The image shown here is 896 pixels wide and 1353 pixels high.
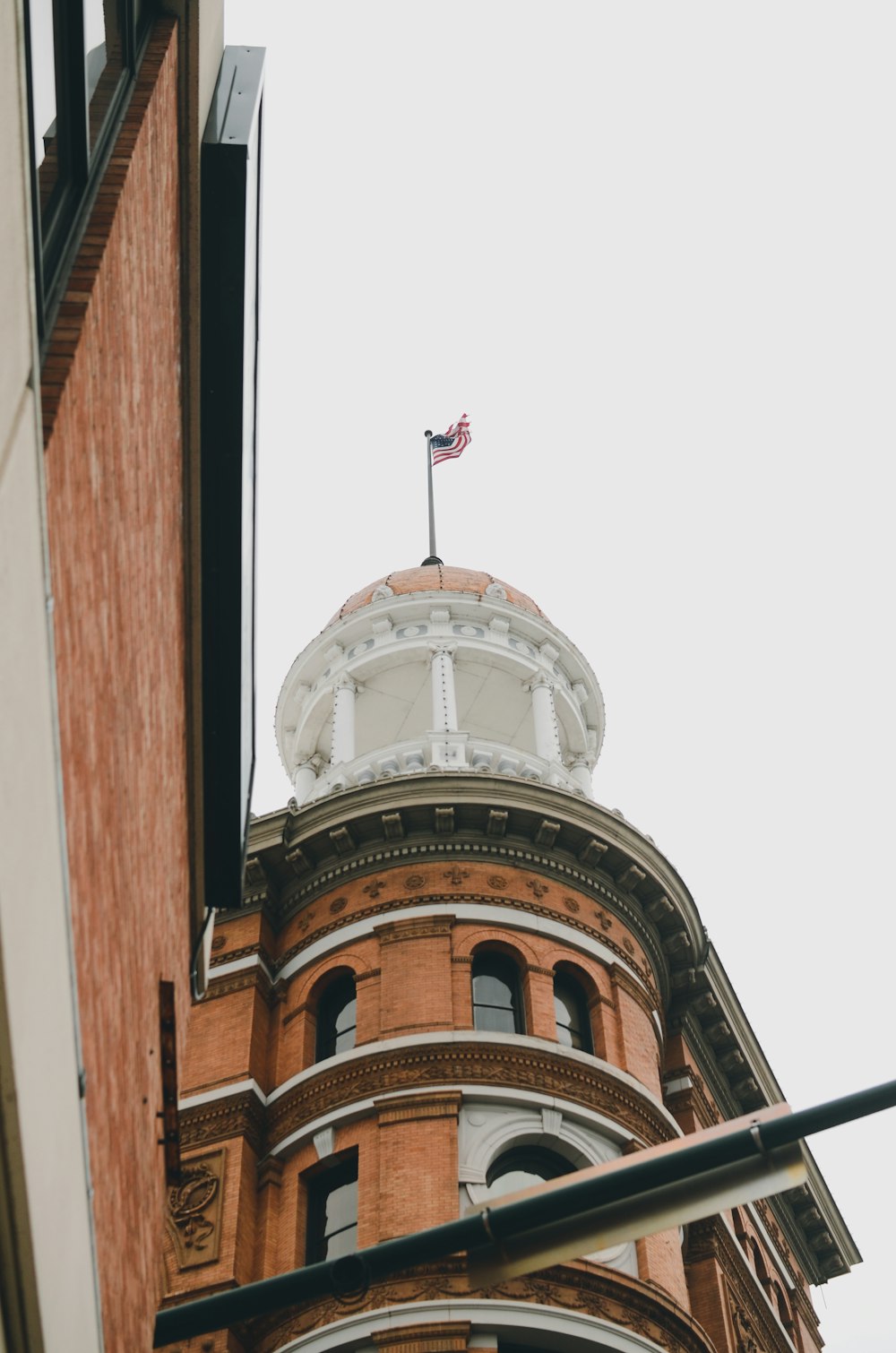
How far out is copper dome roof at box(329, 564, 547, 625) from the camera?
3878 cm

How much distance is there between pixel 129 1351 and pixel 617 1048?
14.9 metres

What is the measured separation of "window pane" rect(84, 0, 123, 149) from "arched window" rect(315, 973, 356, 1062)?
17554 mm

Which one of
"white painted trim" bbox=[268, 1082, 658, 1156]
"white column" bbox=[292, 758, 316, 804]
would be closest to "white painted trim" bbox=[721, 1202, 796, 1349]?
"white painted trim" bbox=[268, 1082, 658, 1156]

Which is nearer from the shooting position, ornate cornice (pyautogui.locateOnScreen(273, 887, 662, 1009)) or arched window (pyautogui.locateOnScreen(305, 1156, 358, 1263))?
arched window (pyautogui.locateOnScreen(305, 1156, 358, 1263))

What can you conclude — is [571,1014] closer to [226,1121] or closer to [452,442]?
[226,1121]

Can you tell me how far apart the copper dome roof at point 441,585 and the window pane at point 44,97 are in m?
29.4

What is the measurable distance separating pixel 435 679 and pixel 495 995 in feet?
35.0

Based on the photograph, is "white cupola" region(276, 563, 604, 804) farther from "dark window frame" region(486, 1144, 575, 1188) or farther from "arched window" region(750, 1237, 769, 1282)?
"dark window frame" region(486, 1144, 575, 1188)

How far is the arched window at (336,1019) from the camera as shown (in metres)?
25.1

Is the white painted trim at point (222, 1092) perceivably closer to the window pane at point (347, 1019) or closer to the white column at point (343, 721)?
the window pane at point (347, 1019)

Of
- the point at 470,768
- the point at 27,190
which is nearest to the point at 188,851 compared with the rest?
the point at 27,190

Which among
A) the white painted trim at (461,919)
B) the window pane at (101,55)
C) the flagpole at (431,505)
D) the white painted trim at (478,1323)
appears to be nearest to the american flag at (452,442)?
the flagpole at (431,505)

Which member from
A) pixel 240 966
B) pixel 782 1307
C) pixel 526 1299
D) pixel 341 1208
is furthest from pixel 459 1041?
pixel 782 1307

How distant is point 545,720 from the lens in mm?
35250
